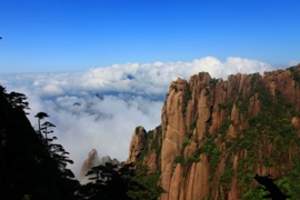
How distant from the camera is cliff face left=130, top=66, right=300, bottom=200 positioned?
174 m

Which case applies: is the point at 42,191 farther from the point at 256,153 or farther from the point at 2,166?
the point at 256,153

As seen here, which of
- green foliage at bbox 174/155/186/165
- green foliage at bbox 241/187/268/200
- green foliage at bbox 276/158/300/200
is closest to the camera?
green foliage at bbox 276/158/300/200

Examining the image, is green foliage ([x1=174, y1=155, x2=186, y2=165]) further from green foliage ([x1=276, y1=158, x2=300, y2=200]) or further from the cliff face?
green foliage ([x1=276, y1=158, x2=300, y2=200])

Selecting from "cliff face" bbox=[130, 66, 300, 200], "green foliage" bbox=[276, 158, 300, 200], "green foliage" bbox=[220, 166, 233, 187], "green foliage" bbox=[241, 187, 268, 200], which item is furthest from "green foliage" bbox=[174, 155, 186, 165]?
"green foliage" bbox=[276, 158, 300, 200]

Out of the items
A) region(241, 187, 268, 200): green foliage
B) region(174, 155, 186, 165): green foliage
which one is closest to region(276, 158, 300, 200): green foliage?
region(241, 187, 268, 200): green foliage

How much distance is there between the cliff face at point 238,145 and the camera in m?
174

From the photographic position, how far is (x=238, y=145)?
593ft

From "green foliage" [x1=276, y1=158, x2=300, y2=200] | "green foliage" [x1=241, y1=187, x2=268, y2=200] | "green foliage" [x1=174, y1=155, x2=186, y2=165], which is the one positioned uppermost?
"green foliage" [x1=174, y1=155, x2=186, y2=165]

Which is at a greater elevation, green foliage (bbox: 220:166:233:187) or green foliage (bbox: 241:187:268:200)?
green foliage (bbox: 220:166:233:187)

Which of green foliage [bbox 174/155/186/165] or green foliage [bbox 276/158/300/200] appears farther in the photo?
green foliage [bbox 174/155/186/165]

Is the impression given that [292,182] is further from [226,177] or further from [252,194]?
[226,177]

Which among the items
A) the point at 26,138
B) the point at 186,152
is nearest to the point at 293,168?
the point at 186,152

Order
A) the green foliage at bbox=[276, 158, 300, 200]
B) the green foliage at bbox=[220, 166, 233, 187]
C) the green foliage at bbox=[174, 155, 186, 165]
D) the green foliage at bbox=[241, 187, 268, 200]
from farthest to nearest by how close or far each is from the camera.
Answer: the green foliage at bbox=[174, 155, 186, 165] < the green foliage at bbox=[220, 166, 233, 187] < the green foliage at bbox=[241, 187, 268, 200] < the green foliage at bbox=[276, 158, 300, 200]

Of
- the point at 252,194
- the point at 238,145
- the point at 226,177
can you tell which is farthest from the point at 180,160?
the point at 252,194
